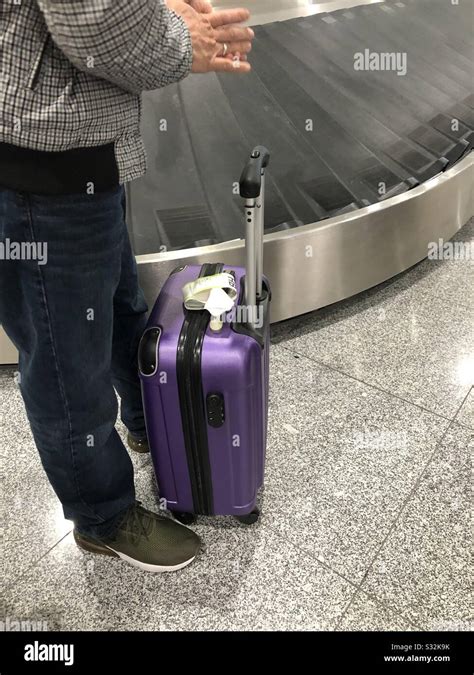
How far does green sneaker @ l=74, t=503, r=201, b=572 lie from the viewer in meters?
1.27

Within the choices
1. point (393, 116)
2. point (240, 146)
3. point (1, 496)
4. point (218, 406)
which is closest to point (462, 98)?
point (393, 116)

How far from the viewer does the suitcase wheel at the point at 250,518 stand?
1389 mm

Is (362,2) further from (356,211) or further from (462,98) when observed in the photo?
(462,98)

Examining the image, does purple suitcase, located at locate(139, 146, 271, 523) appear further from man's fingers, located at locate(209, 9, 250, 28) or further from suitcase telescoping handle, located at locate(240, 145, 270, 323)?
man's fingers, located at locate(209, 9, 250, 28)

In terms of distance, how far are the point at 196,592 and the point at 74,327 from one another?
68 centimetres

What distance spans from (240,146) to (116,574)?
4.06ft

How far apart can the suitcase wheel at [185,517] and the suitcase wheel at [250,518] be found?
0.38 ft

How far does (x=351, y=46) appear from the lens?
1823 mm

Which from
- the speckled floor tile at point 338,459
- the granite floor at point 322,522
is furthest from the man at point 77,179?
the speckled floor tile at point 338,459

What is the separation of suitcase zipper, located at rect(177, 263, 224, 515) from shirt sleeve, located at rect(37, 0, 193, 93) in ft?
1.61

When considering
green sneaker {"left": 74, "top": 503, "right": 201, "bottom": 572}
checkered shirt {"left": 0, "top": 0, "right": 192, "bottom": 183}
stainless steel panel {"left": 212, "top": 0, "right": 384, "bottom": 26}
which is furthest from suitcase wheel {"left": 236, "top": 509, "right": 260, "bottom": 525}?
stainless steel panel {"left": 212, "top": 0, "right": 384, "bottom": 26}

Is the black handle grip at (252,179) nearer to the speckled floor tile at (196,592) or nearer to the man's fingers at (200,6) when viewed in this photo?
the man's fingers at (200,6)

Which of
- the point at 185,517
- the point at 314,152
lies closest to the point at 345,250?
the point at 314,152

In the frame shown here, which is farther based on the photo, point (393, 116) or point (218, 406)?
point (393, 116)
